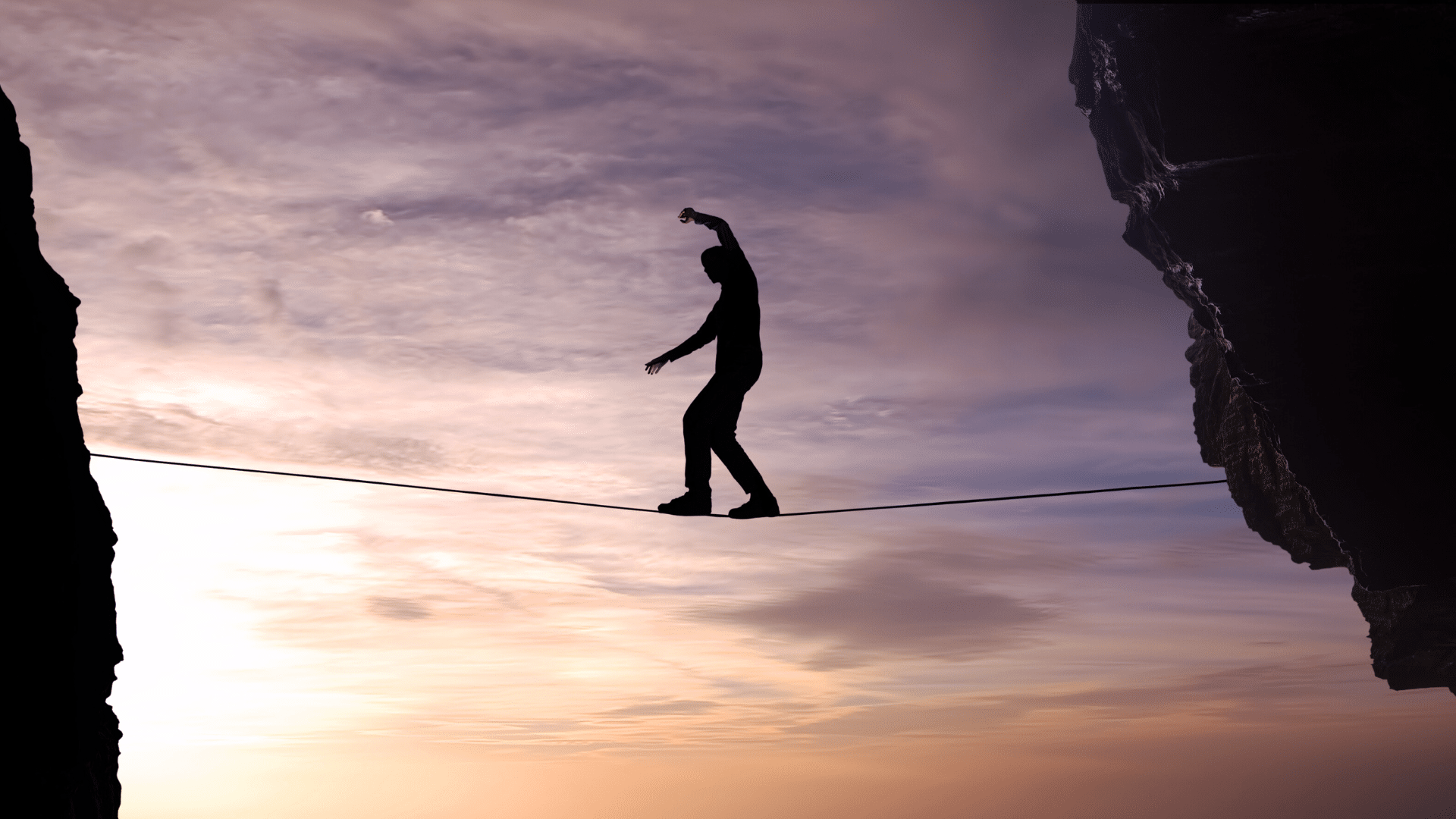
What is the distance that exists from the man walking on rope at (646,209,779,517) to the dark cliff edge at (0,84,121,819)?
36.2ft

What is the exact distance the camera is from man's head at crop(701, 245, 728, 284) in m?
11.9

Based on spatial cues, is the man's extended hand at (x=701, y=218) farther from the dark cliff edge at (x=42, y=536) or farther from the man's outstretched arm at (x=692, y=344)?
the dark cliff edge at (x=42, y=536)

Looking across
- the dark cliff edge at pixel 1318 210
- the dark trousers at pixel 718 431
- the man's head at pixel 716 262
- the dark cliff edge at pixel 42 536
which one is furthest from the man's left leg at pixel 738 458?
the dark cliff edge at pixel 42 536

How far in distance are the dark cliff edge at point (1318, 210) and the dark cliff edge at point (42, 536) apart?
19069mm

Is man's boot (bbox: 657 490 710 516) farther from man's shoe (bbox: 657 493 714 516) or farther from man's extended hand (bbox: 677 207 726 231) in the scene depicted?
man's extended hand (bbox: 677 207 726 231)

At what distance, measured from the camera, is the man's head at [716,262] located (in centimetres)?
1185

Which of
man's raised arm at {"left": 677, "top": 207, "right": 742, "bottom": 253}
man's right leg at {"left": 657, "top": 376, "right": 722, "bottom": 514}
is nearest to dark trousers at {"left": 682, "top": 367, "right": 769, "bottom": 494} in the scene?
man's right leg at {"left": 657, "top": 376, "right": 722, "bottom": 514}

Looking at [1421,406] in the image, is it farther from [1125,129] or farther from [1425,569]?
[1125,129]

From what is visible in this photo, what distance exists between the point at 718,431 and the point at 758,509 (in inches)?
37.5

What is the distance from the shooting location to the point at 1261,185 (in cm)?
2114

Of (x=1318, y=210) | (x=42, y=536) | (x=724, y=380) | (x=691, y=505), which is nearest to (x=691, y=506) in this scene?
(x=691, y=505)

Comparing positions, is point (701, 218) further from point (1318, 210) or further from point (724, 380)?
point (1318, 210)

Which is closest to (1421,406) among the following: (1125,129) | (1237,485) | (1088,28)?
(1125,129)

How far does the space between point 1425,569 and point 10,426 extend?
27.2 metres
